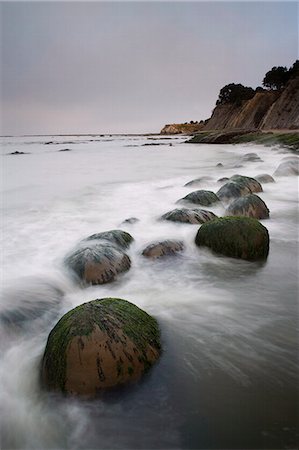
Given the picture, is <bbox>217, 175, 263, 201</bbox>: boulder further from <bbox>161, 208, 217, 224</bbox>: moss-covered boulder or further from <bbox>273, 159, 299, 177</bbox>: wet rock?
<bbox>273, 159, 299, 177</bbox>: wet rock

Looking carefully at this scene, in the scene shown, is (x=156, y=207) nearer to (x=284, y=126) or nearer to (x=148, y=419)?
(x=148, y=419)

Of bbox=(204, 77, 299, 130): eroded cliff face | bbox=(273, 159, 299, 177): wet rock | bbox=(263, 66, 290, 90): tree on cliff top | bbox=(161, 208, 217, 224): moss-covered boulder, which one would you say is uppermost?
bbox=(263, 66, 290, 90): tree on cliff top

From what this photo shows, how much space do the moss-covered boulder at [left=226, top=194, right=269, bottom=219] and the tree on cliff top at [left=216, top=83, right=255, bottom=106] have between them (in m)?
60.4

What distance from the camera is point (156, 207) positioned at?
793 cm

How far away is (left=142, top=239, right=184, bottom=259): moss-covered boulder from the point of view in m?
4.68

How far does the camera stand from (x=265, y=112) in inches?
1953

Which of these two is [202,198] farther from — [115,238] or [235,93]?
[235,93]

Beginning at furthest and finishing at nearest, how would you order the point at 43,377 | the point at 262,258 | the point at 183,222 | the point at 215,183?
the point at 215,183 < the point at 183,222 < the point at 262,258 < the point at 43,377

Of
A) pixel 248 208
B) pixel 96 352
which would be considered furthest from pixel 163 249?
pixel 96 352

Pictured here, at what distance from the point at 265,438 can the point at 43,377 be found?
4.90 ft

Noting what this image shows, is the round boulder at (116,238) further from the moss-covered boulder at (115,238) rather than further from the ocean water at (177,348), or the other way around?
the ocean water at (177,348)

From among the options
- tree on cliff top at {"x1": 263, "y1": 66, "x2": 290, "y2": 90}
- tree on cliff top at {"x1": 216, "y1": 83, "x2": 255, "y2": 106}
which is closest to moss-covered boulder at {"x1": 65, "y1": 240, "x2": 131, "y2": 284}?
tree on cliff top at {"x1": 263, "y1": 66, "x2": 290, "y2": 90}

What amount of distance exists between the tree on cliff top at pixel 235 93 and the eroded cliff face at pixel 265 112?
0.86 m

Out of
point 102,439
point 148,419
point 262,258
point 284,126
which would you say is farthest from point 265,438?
point 284,126
